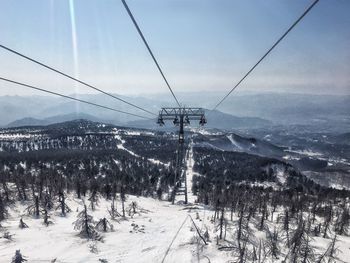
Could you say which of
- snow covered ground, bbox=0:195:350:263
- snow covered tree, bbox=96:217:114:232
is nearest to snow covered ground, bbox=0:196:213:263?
snow covered ground, bbox=0:195:350:263

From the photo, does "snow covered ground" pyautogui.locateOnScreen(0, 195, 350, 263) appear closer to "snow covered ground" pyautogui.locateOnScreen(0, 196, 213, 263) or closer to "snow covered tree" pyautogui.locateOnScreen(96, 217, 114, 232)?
"snow covered ground" pyautogui.locateOnScreen(0, 196, 213, 263)

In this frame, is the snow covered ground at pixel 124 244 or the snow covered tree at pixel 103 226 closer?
the snow covered ground at pixel 124 244

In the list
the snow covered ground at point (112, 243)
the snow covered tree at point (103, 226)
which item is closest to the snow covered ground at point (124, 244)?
the snow covered ground at point (112, 243)

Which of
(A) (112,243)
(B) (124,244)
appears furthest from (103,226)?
(B) (124,244)

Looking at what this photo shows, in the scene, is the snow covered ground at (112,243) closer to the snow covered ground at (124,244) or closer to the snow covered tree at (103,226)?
the snow covered ground at (124,244)

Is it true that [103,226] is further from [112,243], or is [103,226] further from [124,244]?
[124,244]

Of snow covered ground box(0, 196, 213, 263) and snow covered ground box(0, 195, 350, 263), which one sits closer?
snow covered ground box(0, 195, 350, 263)

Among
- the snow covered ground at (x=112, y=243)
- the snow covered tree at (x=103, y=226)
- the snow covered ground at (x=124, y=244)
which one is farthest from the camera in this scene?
the snow covered tree at (x=103, y=226)

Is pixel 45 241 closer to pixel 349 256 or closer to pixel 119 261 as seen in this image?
pixel 119 261

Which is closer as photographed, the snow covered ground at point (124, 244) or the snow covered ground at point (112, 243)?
the snow covered ground at point (124, 244)

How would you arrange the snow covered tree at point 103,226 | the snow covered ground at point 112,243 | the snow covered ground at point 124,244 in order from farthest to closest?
the snow covered tree at point 103,226 < the snow covered ground at point 112,243 < the snow covered ground at point 124,244

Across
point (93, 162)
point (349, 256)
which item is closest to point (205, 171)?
point (93, 162)
